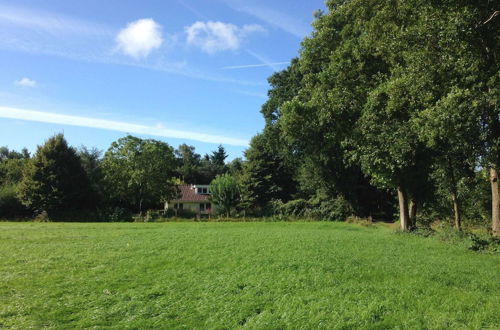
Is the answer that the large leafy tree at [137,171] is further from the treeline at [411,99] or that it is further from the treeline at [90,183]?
the treeline at [411,99]

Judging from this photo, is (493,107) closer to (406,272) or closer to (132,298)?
(406,272)

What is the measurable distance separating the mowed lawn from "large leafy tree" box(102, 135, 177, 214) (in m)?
31.9

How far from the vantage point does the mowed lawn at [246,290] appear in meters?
5.66

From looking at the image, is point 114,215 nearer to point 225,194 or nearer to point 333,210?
point 225,194

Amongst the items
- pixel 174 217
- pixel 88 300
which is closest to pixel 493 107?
pixel 88 300

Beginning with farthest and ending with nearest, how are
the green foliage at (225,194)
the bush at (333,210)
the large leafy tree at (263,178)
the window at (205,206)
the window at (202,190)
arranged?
the window at (202,190) → the window at (205,206) → the large leafy tree at (263,178) → the green foliage at (225,194) → the bush at (333,210)

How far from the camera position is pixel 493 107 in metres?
13.1

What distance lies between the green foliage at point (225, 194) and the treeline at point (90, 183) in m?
5.48

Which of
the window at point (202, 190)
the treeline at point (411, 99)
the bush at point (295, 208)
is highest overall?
the treeline at point (411, 99)

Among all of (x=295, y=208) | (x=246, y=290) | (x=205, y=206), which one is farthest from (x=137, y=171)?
(x=246, y=290)

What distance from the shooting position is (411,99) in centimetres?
1552

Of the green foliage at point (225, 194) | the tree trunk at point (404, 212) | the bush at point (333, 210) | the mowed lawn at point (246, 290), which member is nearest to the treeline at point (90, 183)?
the green foliage at point (225, 194)

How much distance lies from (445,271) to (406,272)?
1164mm

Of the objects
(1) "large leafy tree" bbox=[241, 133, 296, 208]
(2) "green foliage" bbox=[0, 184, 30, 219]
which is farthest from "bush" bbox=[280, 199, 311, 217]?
(2) "green foliage" bbox=[0, 184, 30, 219]
